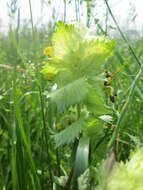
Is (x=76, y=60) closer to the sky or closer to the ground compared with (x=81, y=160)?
closer to the sky

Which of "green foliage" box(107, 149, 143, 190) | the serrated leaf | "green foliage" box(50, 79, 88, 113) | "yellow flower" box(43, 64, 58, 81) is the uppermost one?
"yellow flower" box(43, 64, 58, 81)

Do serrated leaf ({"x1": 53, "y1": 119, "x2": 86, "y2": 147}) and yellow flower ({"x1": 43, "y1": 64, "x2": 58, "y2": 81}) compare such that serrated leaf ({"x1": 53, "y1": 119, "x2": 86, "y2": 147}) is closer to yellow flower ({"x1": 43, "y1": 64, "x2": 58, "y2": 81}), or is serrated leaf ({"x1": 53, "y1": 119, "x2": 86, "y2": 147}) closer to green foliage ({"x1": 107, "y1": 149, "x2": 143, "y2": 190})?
yellow flower ({"x1": 43, "y1": 64, "x2": 58, "y2": 81})

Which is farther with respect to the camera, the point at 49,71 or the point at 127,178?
the point at 49,71

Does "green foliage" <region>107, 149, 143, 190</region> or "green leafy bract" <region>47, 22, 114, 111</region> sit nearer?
"green foliage" <region>107, 149, 143, 190</region>

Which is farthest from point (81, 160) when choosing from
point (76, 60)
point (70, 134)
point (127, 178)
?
point (127, 178)

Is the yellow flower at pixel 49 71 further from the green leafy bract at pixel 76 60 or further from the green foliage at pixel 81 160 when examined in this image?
the green foliage at pixel 81 160

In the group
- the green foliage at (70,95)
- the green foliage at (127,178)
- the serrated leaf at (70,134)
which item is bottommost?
the serrated leaf at (70,134)

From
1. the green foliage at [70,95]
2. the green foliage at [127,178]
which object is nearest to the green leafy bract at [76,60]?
the green foliage at [70,95]

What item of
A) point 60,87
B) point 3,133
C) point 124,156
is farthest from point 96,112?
point 3,133

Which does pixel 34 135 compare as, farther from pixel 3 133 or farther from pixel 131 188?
pixel 131 188

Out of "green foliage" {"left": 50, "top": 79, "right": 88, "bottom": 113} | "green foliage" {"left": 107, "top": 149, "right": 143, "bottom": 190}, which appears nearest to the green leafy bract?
"green foliage" {"left": 50, "top": 79, "right": 88, "bottom": 113}

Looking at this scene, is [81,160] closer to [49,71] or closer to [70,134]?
[70,134]

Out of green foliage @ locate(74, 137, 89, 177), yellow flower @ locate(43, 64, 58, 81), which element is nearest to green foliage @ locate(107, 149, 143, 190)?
green foliage @ locate(74, 137, 89, 177)

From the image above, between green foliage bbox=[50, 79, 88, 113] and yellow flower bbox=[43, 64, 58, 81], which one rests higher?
yellow flower bbox=[43, 64, 58, 81]
